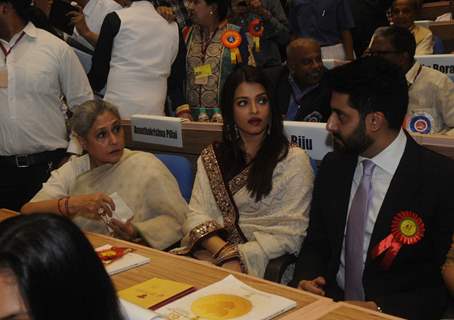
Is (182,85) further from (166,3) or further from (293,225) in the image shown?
(293,225)

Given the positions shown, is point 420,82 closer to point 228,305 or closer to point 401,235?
point 401,235

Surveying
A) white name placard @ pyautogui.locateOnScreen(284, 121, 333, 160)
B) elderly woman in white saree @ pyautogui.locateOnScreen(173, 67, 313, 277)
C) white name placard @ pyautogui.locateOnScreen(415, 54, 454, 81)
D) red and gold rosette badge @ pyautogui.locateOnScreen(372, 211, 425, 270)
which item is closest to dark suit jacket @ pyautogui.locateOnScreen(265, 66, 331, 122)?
white name placard @ pyautogui.locateOnScreen(415, 54, 454, 81)

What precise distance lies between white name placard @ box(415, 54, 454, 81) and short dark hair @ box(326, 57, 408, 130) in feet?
7.20

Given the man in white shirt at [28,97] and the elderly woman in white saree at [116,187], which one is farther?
the man in white shirt at [28,97]

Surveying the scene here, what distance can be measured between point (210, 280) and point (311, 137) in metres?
1.11

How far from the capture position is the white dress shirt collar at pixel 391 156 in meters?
2.30

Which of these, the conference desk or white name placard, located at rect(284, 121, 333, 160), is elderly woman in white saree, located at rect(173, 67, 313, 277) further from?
the conference desk

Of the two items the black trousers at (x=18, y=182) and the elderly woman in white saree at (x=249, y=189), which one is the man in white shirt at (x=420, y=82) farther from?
the black trousers at (x=18, y=182)

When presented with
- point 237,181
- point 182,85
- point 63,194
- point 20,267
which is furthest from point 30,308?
point 182,85

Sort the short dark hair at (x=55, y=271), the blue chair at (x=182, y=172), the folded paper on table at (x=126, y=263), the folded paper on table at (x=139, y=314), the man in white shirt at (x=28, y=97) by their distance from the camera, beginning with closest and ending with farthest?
the short dark hair at (x=55, y=271) < the folded paper on table at (x=139, y=314) < the folded paper on table at (x=126, y=263) < the blue chair at (x=182, y=172) < the man in white shirt at (x=28, y=97)

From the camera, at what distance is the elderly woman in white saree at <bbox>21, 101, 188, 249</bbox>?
2818 millimetres

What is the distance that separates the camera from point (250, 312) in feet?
5.64

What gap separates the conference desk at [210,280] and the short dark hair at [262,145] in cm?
62

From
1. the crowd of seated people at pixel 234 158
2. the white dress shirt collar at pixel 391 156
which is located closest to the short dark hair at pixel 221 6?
the crowd of seated people at pixel 234 158
